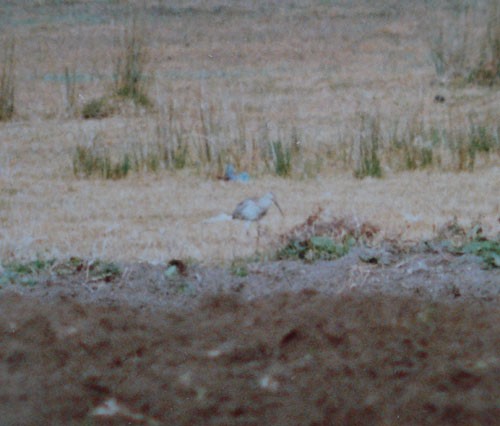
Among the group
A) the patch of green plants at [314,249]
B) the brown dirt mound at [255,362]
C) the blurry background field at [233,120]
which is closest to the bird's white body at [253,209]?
the blurry background field at [233,120]

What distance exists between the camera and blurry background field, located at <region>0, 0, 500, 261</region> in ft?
22.3

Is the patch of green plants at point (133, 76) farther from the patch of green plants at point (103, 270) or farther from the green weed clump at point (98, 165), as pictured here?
the patch of green plants at point (103, 270)

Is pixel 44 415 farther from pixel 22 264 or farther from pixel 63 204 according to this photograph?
pixel 63 204

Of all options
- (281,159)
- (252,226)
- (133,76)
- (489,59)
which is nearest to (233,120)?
(133,76)

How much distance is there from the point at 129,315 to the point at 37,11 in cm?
1516

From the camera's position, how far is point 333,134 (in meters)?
10.4

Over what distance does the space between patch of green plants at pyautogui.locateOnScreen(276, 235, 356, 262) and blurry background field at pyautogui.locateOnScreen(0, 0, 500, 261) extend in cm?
52

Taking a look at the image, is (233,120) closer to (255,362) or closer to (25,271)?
(25,271)

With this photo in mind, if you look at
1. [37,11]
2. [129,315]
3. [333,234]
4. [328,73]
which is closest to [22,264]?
[129,315]

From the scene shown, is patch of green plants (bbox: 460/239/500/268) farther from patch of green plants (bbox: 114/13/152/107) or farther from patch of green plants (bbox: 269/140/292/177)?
patch of green plants (bbox: 114/13/152/107)

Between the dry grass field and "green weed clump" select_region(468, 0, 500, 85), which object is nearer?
the dry grass field

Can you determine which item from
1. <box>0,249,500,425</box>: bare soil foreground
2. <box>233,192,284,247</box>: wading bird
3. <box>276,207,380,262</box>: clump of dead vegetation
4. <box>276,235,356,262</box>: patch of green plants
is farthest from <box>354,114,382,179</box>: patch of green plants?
<box>0,249,500,425</box>: bare soil foreground

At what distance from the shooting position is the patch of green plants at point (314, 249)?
4836 mm

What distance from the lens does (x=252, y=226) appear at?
6.43 m
